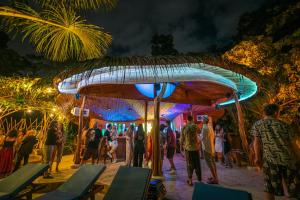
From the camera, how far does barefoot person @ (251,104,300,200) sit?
283 cm

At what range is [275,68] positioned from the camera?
900cm

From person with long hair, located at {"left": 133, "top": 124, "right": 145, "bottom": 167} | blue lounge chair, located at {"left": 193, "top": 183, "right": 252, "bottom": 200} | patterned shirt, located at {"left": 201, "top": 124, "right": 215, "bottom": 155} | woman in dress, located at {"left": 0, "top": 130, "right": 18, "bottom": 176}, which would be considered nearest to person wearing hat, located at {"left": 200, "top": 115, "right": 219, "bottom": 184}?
patterned shirt, located at {"left": 201, "top": 124, "right": 215, "bottom": 155}

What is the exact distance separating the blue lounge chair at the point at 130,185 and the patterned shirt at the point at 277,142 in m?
2.01

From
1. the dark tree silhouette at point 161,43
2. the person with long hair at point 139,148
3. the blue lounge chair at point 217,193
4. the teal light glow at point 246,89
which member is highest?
the dark tree silhouette at point 161,43

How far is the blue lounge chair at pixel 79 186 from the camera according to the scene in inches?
134

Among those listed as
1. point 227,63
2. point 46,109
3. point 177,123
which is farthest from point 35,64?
point 227,63

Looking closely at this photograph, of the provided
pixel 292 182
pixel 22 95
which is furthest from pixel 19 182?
pixel 22 95

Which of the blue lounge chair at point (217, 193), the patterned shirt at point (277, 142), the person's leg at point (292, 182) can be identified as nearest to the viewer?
the blue lounge chair at point (217, 193)

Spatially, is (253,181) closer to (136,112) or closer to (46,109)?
(136,112)

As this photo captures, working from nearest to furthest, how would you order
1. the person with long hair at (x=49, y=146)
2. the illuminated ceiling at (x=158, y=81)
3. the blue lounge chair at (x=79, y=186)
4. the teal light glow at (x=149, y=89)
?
the blue lounge chair at (x=79, y=186)
the person with long hair at (x=49, y=146)
the illuminated ceiling at (x=158, y=81)
the teal light glow at (x=149, y=89)

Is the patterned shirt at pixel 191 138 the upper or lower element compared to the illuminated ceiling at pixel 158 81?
lower

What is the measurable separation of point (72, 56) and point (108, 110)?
9191 millimetres

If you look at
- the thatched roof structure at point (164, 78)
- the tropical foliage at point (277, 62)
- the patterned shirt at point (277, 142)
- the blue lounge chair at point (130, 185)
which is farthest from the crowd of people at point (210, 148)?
the tropical foliage at point (277, 62)

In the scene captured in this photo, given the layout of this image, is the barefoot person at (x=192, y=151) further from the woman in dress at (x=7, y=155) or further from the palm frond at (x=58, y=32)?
the woman in dress at (x=7, y=155)
